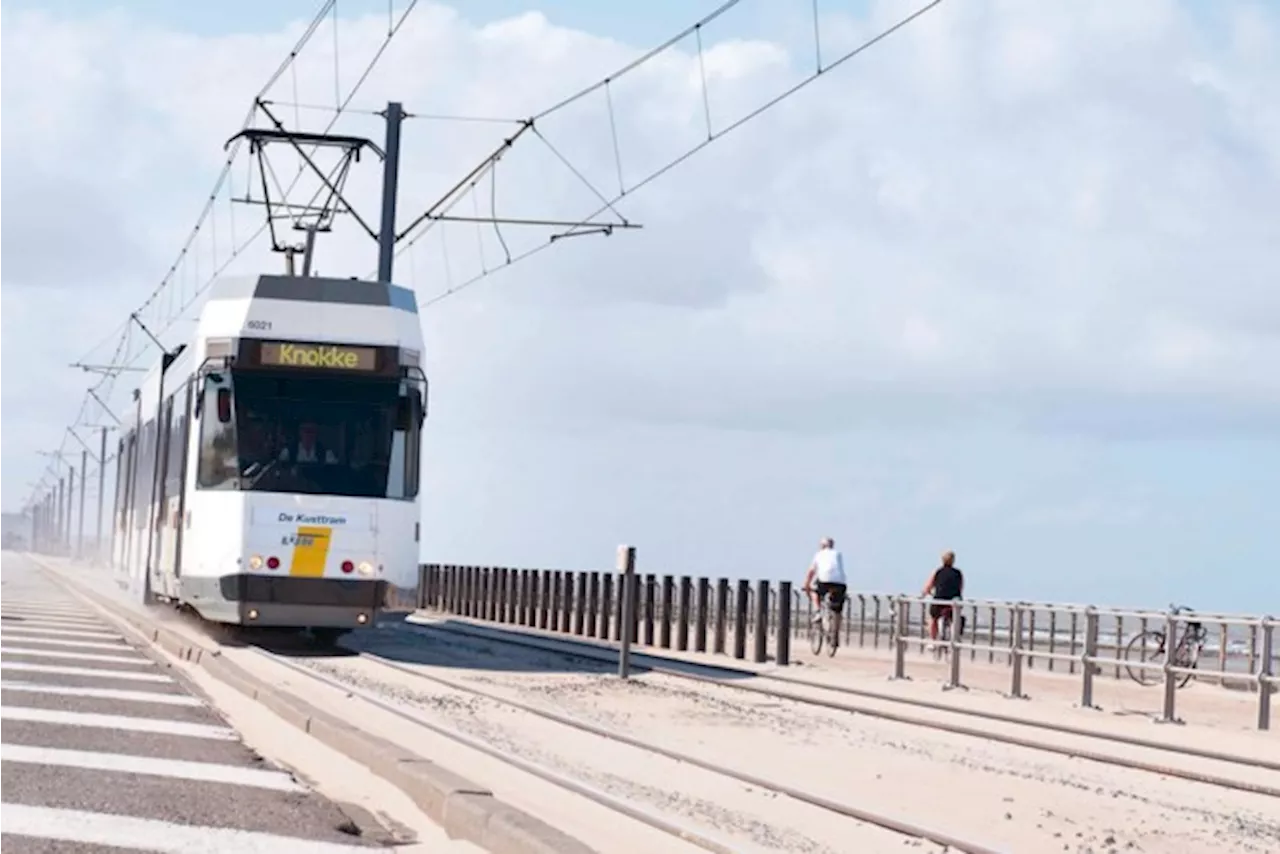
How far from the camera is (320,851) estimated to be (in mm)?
9148

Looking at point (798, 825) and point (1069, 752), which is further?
point (1069, 752)

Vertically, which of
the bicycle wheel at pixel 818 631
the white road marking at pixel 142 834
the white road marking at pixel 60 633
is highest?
the bicycle wheel at pixel 818 631

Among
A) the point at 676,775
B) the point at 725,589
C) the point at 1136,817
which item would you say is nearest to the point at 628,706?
the point at 676,775

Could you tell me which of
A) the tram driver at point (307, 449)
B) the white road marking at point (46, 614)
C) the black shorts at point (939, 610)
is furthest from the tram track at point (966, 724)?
the white road marking at point (46, 614)

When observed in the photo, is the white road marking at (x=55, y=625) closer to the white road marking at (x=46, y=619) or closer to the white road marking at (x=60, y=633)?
the white road marking at (x=46, y=619)

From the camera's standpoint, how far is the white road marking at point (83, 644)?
79.4 feet

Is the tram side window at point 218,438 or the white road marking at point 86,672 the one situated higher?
the tram side window at point 218,438

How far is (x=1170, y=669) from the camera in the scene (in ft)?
67.6

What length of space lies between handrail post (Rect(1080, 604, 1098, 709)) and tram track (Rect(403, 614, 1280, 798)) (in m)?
1.52

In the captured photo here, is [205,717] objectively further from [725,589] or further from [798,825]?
[725,589]

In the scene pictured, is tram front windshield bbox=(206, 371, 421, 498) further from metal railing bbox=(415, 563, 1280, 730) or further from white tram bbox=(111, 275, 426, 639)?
metal railing bbox=(415, 563, 1280, 730)

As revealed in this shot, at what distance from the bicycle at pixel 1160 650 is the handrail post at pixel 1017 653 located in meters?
1.15

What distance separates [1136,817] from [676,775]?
2.92m

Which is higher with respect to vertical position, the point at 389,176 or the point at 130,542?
the point at 389,176
